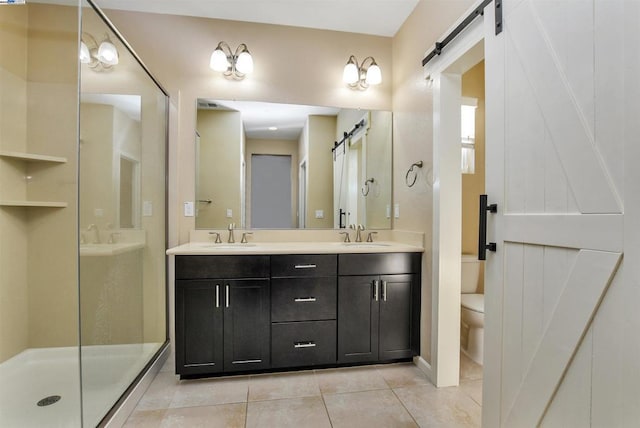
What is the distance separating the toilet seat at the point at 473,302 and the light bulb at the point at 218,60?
2610 mm

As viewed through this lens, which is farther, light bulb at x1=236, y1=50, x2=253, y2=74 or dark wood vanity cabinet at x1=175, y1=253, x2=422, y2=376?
light bulb at x1=236, y1=50, x2=253, y2=74

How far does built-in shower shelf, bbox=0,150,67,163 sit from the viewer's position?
181 cm

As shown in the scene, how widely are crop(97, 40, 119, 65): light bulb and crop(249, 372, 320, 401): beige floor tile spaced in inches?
87.5

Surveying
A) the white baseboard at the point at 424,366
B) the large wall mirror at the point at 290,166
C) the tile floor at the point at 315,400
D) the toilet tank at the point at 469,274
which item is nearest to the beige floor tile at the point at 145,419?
the tile floor at the point at 315,400

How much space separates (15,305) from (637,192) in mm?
3122

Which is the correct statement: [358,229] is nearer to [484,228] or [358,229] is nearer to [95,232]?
[484,228]

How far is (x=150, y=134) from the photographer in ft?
7.02

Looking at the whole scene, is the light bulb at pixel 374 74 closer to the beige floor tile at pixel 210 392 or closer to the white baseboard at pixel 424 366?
the white baseboard at pixel 424 366

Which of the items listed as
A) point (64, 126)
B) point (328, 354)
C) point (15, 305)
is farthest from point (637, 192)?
point (15, 305)

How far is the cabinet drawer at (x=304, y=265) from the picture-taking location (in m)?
2.01

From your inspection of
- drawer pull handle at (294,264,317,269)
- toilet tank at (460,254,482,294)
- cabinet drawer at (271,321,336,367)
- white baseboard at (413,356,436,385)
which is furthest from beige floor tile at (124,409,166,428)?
toilet tank at (460,254,482,294)

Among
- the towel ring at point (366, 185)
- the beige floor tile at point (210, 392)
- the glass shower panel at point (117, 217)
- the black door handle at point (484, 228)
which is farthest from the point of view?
the towel ring at point (366, 185)

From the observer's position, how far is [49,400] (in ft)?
5.28

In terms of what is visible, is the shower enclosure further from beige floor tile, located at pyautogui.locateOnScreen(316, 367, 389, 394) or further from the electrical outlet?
beige floor tile, located at pyautogui.locateOnScreen(316, 367, 389, 394)
